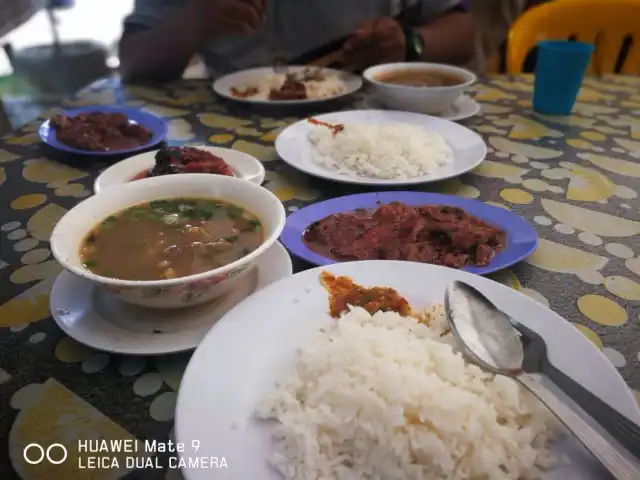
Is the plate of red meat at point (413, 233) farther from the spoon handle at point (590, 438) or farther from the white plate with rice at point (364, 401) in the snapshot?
the spoon handle at point (590, 438)

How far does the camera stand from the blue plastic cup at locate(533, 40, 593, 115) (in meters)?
2.08

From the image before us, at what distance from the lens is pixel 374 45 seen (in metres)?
2.70

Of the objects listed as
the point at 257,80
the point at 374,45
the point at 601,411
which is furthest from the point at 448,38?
the point at 601,411

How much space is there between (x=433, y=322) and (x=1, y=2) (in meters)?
4.85

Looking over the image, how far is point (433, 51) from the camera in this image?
3084 millimetres

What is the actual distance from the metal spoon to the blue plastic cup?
1.57 m

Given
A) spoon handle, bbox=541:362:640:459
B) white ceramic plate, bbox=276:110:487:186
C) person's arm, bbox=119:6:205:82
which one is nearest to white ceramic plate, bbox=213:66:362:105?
white ceramic plate, bbox=276:110:487:186

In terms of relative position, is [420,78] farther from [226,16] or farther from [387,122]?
[226,16]

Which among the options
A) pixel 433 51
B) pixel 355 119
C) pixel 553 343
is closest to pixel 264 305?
pixel 553 343

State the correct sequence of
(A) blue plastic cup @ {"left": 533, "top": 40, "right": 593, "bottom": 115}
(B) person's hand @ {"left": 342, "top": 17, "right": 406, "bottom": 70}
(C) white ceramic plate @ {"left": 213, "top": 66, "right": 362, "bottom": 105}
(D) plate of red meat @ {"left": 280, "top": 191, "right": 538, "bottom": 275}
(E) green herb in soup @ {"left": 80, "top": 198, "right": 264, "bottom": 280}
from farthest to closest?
1. (B) person's hand @ {"left": 342, "top": 17, "right": 406, "bottom": 70}
2. (C) white ceramic plate @ {"left": 213, "top": 66, "right": 362, "bottom": 105}
3. (A) blue plastic cup @ {"left": 533, "top": 40, "right": 593, "bottom": 115}
4. (D) plate of red meat @ {"left": 280, "top": 191, "right": 538, "bottom": 275}
5. (E) green herb in soup @ {"left": 80, "top": 198, "right": 264, "bottom": 280}

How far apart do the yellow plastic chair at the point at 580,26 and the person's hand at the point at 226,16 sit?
55.8 inches

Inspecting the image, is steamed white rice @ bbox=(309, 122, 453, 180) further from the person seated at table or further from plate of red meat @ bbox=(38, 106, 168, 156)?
the person seated at table

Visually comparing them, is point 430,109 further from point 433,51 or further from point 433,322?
point 433,322

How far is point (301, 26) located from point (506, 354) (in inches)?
117
